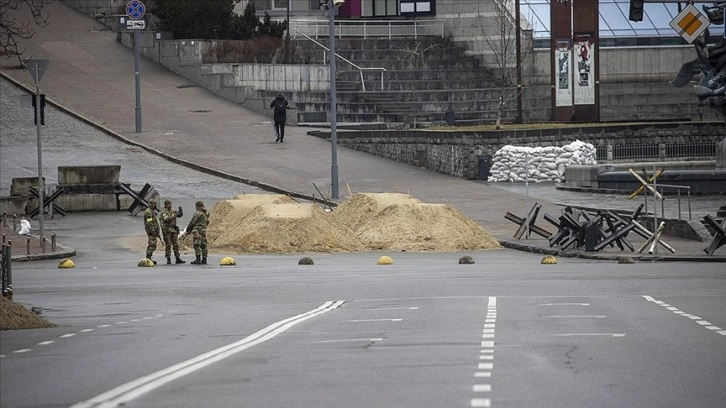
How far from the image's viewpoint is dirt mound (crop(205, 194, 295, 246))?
1560 inches

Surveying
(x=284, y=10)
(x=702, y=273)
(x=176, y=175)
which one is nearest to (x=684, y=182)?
(x=176, y=175)

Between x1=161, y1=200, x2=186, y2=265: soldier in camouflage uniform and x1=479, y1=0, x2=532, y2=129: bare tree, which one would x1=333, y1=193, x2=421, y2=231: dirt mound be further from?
x1=479, y1=0, x2=532, y2=129: bare tree

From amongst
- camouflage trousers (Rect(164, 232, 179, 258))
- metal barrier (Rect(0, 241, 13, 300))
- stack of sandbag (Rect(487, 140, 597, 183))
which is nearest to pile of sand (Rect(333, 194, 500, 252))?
camouflage trousers (Rect(164, 232, 179, 258))

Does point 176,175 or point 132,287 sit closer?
point 132,287

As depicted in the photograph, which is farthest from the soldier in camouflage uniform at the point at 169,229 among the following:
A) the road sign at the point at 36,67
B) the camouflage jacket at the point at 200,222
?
the road sign at the point at 36,67

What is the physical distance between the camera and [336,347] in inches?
613

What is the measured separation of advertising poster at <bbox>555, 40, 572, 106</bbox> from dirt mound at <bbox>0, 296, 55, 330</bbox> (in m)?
48.2

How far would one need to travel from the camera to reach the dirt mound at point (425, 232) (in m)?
38.2

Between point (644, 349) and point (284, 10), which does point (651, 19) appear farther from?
point (644, 349)

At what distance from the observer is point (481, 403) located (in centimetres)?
1116

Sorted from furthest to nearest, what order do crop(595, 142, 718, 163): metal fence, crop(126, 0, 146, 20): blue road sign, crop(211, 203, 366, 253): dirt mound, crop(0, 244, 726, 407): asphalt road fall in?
crop(126, 0, 146, 20): blue road sign
crop(595, 142, 718, 163): metal fence
crop(211, 203, 366, 253): dirt mound
crop(0, 244, 726, 407): asphalt road

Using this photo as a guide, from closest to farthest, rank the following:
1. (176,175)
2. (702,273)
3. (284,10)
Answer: (702,273), (176,175), (284,10)

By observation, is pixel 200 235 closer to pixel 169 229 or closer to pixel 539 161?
pixel 169 229

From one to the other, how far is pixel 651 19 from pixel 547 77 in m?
6.70
